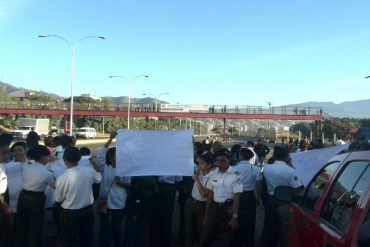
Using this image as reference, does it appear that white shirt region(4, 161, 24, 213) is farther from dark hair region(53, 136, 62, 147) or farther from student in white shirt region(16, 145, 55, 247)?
dark hair region(53, 136, 62, 147)

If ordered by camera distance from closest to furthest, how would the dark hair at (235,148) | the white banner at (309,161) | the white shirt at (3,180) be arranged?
1. the white shirt at (3,180)
2. the white banner at (309,161)
3. the dark hair at (235,148)

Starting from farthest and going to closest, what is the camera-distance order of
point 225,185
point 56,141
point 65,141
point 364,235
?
point 56,141 → point 65,141 → point 225,185 → point 364,235

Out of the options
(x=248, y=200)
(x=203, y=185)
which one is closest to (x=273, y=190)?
(x=248, y=200)

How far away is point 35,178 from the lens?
6.68 meters

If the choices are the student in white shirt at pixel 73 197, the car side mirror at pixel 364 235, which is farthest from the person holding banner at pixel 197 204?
the car side mirror at pixel 364 235

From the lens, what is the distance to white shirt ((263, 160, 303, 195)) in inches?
290

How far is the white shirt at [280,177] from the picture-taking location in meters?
7.38

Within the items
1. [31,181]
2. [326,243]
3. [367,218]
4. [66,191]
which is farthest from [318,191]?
[31,181]

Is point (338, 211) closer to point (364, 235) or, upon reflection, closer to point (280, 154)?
point (364, 235)

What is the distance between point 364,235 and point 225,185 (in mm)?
3832

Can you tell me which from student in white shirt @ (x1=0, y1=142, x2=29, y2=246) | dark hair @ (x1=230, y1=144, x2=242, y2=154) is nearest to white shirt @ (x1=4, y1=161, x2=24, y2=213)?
student in white shirt @ (x1=0, y1=142, x2=29, y2=246)

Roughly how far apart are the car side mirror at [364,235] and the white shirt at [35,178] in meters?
4.85

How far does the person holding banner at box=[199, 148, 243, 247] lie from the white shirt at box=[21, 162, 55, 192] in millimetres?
2168

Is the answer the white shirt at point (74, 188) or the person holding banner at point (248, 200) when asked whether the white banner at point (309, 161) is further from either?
the white shirt at point (74, 188)
